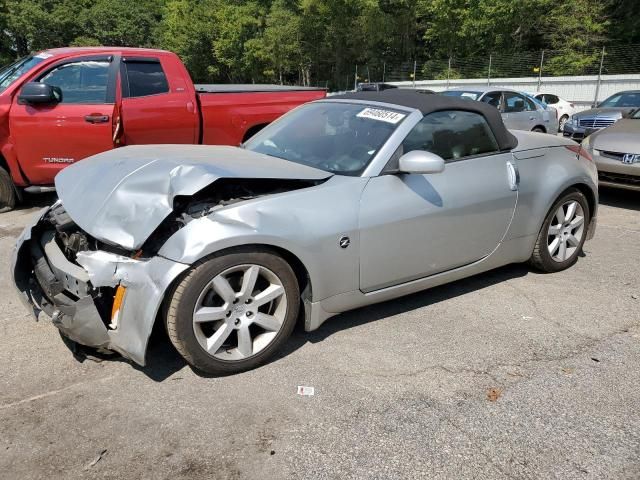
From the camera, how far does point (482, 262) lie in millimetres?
3959

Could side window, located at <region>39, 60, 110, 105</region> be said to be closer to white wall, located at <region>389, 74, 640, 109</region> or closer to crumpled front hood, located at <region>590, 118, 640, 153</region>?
crumpled front hood, located at <region>590, 118, 640, 153</region>

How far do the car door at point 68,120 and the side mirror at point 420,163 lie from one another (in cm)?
427

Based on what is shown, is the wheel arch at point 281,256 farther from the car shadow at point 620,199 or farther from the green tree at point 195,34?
the green tree at point 195,34

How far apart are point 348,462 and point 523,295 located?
2447mm

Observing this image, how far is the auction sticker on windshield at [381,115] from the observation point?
3.61 m

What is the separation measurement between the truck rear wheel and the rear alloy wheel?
6025 millimetres

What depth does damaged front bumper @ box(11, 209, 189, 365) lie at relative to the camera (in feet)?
8.76

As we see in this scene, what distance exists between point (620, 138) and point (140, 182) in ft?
21.1

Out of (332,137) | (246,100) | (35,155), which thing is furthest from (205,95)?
(332,137)

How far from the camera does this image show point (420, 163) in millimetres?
3264

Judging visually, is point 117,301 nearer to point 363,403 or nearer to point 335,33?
point 363,403

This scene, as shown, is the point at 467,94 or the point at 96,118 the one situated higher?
the point at 467,94

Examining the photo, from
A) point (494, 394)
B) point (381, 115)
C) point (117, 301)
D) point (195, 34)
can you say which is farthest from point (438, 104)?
point (195, 34)

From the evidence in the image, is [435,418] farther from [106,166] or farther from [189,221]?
[106,166]
